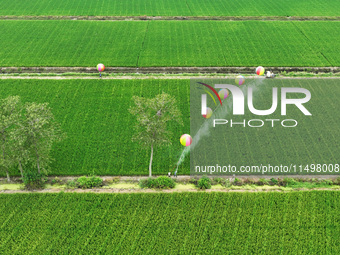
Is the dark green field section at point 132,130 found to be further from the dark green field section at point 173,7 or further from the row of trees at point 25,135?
the dark green field section at point 173,7

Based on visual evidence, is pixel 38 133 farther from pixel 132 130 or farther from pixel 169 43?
pixel 169 43

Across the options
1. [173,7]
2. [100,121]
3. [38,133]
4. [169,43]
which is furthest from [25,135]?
[173,7]

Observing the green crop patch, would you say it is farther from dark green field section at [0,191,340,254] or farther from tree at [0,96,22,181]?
tree at [0,96,22,181]

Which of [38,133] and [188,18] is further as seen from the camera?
[188,18]

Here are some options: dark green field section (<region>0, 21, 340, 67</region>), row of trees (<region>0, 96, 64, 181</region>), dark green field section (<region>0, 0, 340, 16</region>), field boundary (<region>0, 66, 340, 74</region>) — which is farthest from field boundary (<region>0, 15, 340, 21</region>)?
row of trees (<region>0, 96, 64, 181</region>)

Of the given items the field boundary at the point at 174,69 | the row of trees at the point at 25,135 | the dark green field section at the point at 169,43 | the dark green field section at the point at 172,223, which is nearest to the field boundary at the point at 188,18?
the dark green field section at the point at 169,43

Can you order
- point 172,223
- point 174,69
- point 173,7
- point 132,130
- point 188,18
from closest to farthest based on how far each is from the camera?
point 172,223, point 132,130, point 174,69, point 188,18, point 173,7

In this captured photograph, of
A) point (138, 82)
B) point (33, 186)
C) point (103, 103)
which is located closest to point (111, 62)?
point (138, 82)
